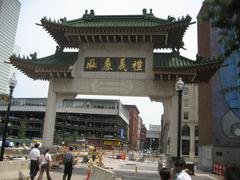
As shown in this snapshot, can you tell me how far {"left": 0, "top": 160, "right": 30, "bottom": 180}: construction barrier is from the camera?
14.0m

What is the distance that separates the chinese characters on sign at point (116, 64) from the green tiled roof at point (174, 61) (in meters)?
1.19

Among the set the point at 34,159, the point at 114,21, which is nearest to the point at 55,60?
the point at 114,21

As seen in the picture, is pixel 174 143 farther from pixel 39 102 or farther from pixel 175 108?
pixel 39 102

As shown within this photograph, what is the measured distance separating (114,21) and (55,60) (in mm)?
5585

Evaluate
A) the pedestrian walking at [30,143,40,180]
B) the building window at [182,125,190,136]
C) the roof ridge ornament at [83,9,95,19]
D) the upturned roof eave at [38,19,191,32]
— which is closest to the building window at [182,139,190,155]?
the building window at [182,125,190,136]

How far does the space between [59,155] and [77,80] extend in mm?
6094

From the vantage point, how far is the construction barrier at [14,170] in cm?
1398

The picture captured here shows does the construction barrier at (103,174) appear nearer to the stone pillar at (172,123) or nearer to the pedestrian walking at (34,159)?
the pedestrian walking at (34,159)

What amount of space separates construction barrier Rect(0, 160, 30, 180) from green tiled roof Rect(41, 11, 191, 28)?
433 inches

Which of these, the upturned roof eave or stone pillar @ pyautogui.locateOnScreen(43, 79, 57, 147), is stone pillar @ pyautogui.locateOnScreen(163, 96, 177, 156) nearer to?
the upturned roof eave

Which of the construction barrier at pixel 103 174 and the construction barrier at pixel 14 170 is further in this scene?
the construction barrier at pixel 14 170

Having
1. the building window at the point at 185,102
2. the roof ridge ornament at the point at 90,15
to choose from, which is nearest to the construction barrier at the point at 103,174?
the roof ridge ornament at the point at 90,15

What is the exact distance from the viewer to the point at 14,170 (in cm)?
1494

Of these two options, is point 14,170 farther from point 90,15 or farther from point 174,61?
point 90,15
